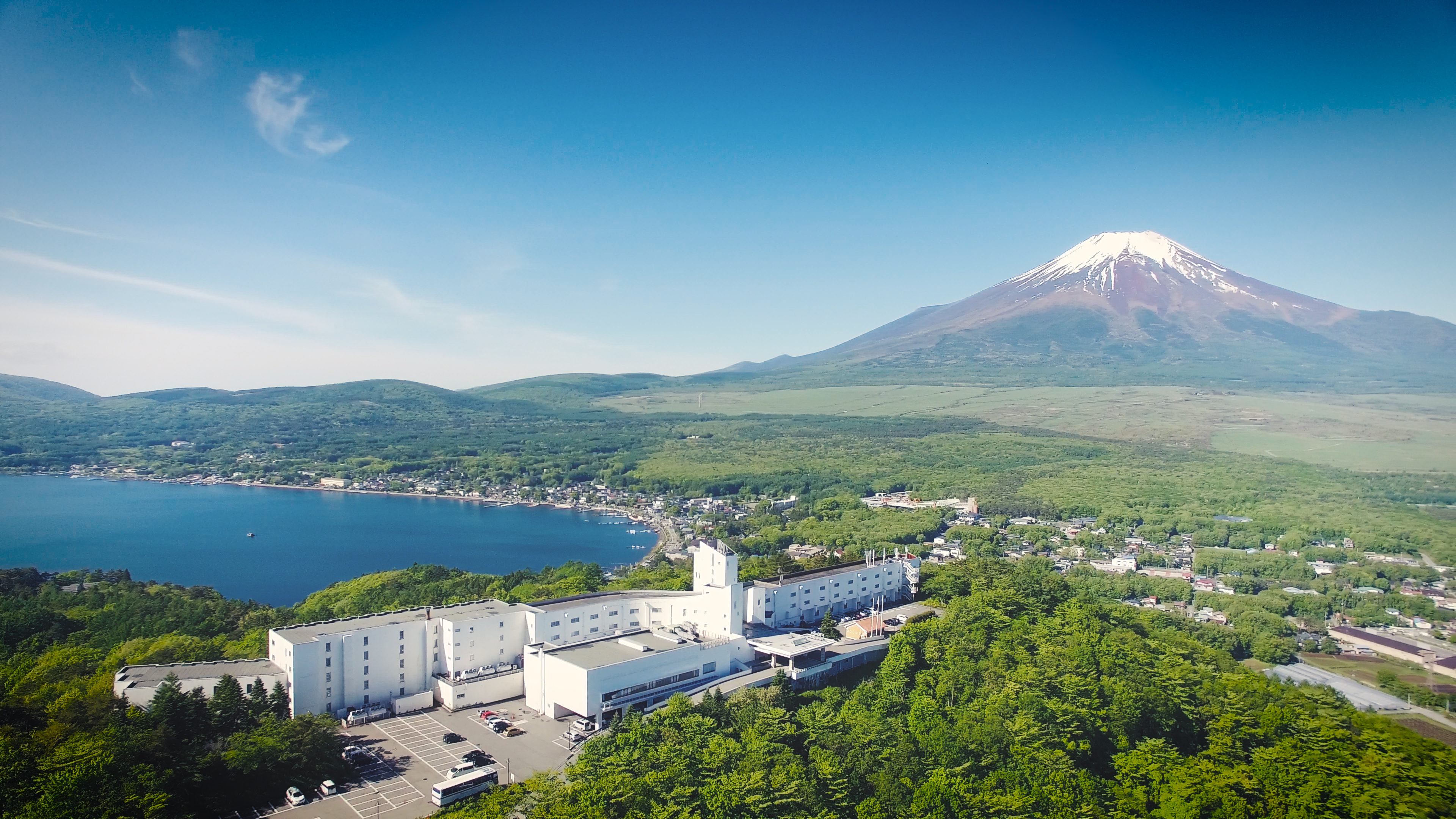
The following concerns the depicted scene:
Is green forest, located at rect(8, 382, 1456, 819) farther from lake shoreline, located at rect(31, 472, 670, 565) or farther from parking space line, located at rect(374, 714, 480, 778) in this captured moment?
lake shoreline, located at rect(31, 472, 670, 565)

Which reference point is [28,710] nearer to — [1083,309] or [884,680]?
[884,680]

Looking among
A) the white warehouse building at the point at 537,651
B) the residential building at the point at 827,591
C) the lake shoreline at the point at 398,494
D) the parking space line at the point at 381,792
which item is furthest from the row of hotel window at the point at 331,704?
the lake shoreline at the point at 398,494

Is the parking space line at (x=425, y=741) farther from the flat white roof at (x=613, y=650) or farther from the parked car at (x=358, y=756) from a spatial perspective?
the flat white roof at (x=613, y=650)

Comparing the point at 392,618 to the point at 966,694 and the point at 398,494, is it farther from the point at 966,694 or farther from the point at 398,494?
the point at 398,494

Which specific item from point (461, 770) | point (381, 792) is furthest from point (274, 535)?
point (461, 770)

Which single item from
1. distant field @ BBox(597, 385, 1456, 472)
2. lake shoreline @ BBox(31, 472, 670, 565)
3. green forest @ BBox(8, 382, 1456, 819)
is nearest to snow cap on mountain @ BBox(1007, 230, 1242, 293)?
distant field @ BBox(597, 385, 1456, 472)
